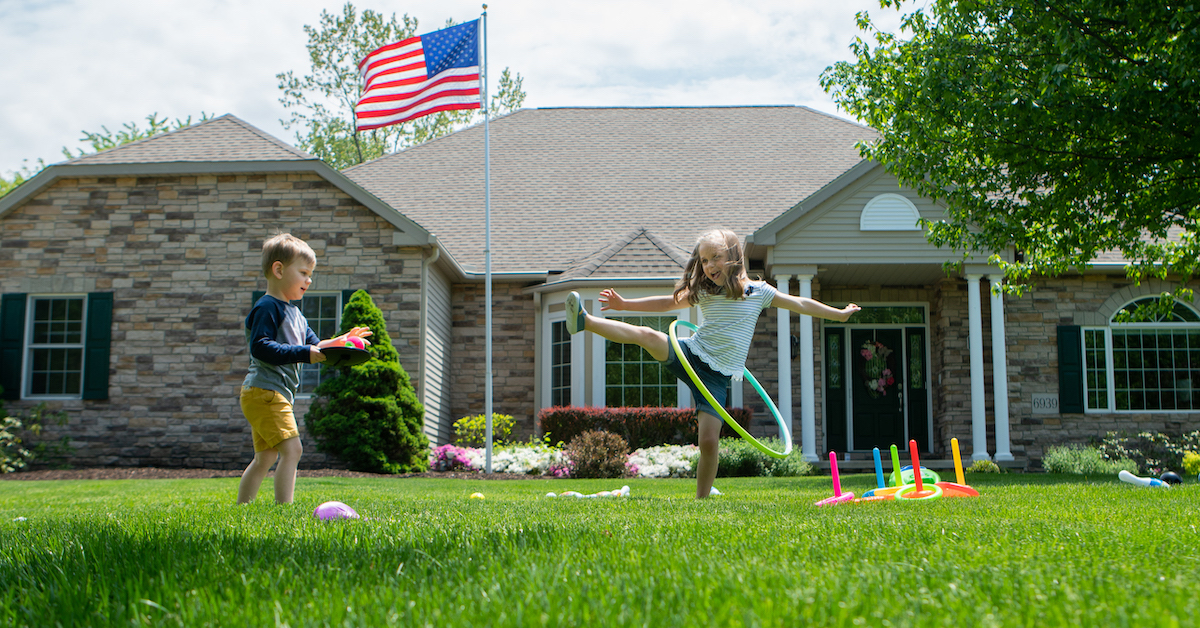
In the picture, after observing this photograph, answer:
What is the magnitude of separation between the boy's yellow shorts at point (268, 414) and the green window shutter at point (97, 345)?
9.64 m

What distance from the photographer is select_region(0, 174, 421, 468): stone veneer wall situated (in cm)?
1239

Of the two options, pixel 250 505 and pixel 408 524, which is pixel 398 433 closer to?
pixel 250 505

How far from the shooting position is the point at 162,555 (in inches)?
94.4

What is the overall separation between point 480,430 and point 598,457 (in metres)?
3.35

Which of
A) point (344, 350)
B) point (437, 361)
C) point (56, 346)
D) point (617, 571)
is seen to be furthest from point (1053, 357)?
point (56, 346)

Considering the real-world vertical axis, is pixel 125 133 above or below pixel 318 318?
above

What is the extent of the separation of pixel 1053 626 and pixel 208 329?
12.9 m

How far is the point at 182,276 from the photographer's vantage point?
501 inches

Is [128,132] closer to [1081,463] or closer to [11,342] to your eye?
[11,342]

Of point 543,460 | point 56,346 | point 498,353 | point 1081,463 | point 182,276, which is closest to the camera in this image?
point 1081,463

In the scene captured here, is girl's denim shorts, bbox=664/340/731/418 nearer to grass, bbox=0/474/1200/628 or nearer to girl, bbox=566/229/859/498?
girl, bbox=566/229/859/498

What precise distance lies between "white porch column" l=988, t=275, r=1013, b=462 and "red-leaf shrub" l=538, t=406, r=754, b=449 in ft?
11.5

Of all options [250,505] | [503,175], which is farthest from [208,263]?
[250,505]

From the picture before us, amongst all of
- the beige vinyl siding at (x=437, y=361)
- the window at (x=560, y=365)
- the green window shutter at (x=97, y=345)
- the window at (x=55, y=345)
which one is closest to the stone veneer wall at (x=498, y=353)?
the beige vinyl siding at (x=437, y=361)
